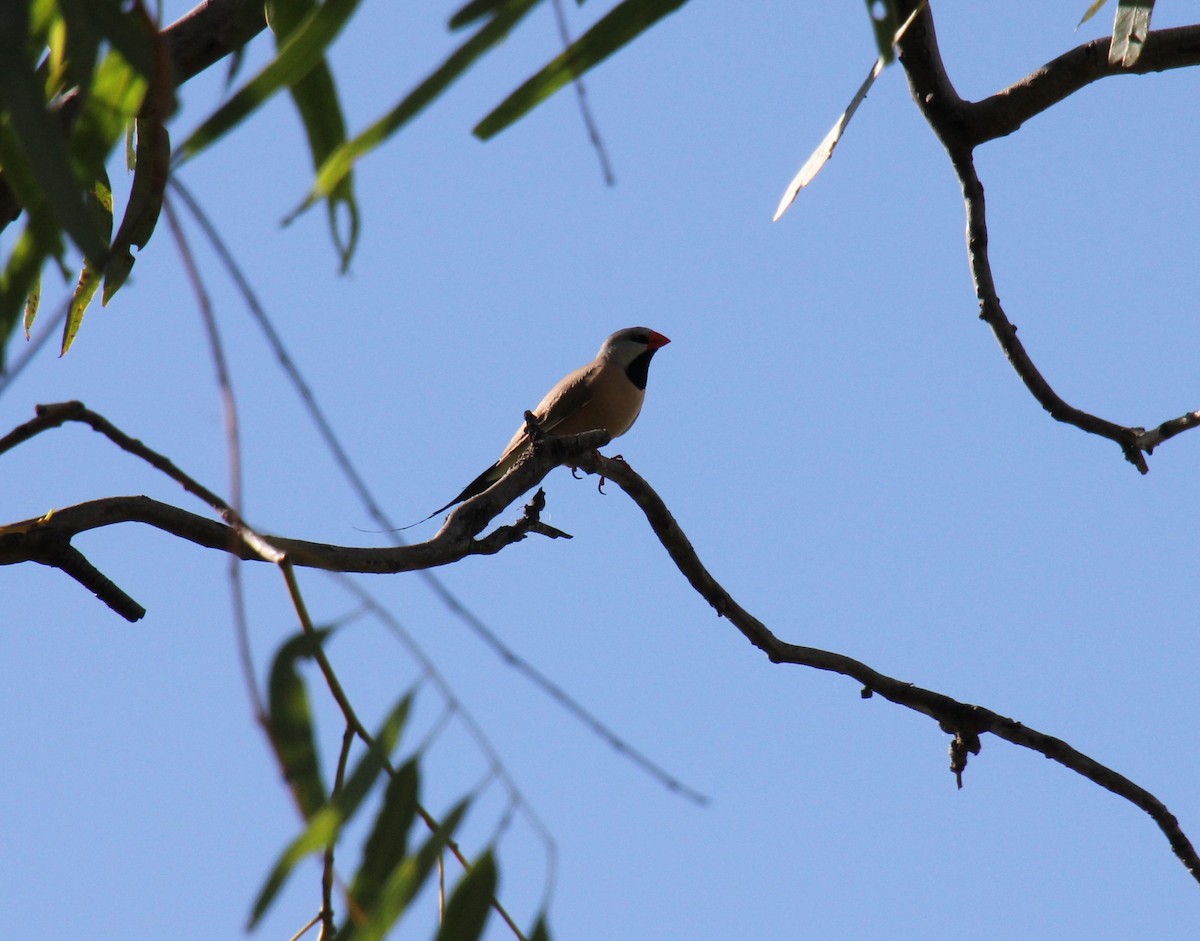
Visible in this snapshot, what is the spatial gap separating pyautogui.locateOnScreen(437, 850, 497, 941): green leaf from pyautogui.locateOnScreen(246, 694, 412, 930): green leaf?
15 cm

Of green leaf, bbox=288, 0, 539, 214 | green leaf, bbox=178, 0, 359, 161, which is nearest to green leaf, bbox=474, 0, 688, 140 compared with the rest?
green leaf, bbox=288, 0, 539, 214

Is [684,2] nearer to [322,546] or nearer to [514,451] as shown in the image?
[322,546]

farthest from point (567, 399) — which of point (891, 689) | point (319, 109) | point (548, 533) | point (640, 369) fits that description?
point (319, 109)

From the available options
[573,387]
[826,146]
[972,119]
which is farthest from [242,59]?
[573,387]

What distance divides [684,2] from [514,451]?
3.01 meters

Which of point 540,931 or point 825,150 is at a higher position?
point 825,150

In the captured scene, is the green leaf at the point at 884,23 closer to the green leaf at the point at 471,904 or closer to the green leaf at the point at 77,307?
the green leaf at the point at 471,904

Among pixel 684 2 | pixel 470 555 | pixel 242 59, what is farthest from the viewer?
pixel 470 555

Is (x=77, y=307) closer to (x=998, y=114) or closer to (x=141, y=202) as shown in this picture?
(x=141, y=202)

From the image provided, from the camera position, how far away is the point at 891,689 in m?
2.66

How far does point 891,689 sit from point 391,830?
1488 mm

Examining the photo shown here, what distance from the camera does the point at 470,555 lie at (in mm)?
2420

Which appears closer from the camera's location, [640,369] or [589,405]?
[589,405]

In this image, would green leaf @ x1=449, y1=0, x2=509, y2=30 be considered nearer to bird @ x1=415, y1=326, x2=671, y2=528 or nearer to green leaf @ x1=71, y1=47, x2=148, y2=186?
green leaf @ x1=71, y1=47, x2=148, y2=186
